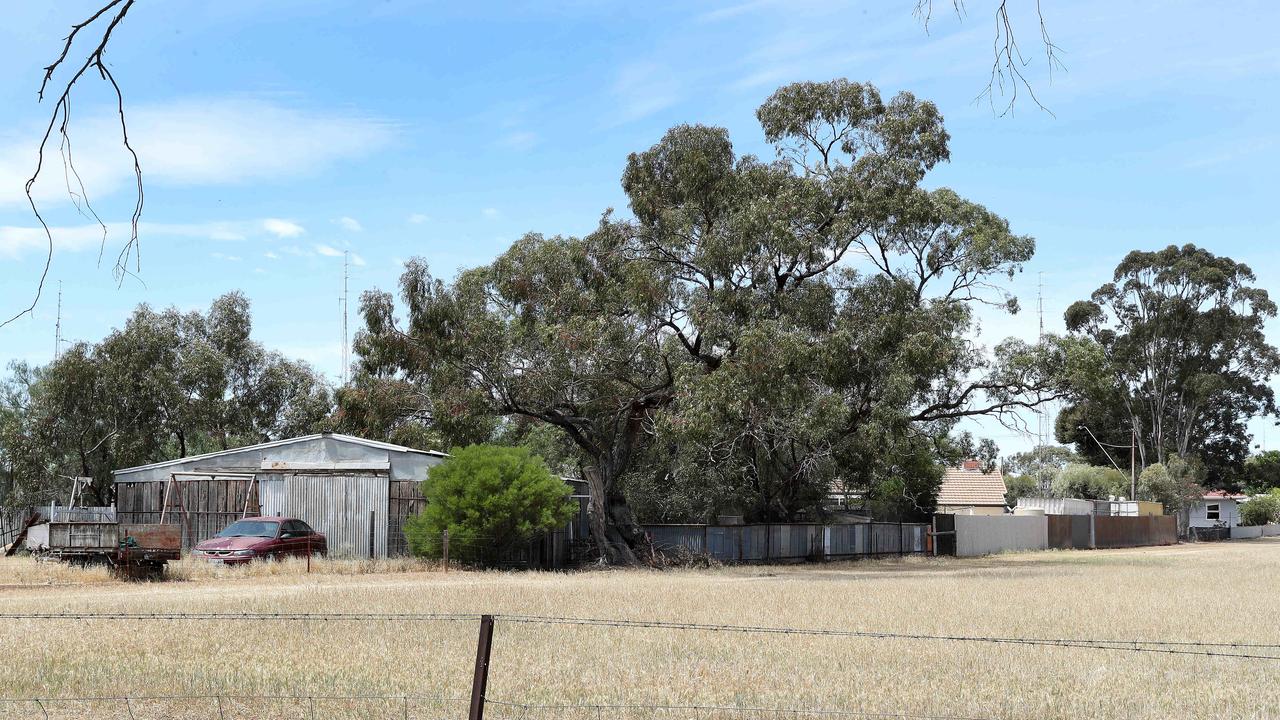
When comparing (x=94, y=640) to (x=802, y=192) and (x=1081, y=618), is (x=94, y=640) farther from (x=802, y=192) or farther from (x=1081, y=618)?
(x=802, y=192)

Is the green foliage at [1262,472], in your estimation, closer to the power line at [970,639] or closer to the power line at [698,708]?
the power line at [970,639]

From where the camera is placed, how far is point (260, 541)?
30.7m

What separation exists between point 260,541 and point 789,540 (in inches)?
727

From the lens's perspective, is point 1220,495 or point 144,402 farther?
point 1220,495

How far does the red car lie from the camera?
3034cm

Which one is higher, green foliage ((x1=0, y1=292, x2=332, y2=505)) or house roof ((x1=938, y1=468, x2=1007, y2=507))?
green foliage ((x1=0, y1=292, x2=332, y2=505))

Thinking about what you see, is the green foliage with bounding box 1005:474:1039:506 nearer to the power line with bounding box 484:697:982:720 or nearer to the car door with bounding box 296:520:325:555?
the car door with bounding box 296:520:325:555

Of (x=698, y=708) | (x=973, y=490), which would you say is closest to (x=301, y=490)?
(x=698, y=708)

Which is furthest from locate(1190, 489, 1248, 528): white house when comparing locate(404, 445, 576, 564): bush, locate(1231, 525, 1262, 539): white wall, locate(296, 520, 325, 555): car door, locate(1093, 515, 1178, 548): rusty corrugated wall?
locate(296, 520, 325, 555): car door

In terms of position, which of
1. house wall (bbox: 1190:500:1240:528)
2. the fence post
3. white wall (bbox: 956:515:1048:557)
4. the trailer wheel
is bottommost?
house wall (bbox: 1190:500:1240:528)

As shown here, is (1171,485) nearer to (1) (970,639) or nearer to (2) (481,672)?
(1) (970,639)

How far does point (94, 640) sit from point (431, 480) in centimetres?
1880

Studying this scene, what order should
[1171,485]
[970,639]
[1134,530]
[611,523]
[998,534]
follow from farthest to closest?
1. [1171,485]
2. [1134,530]
3. [998,534]
4. [611,523]
5. [970,639]

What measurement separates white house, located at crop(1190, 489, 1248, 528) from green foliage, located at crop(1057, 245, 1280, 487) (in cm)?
1252
